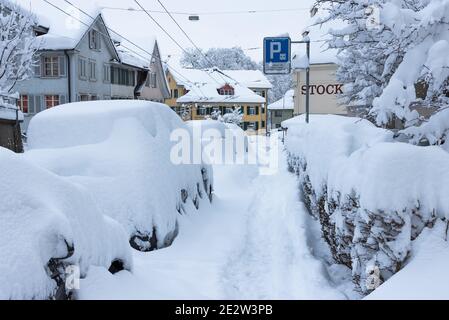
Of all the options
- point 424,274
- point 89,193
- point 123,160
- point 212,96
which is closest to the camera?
point 424,274

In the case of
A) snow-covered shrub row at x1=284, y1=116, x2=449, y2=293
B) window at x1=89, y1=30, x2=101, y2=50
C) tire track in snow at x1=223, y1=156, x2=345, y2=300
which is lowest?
tire track in snow at x1=223, y1=156, x2=345, y2=300

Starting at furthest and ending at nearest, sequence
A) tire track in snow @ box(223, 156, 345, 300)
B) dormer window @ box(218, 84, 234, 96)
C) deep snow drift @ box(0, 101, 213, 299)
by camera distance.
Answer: dormer window @ box(218, 84, 234, 96), tire track in snow @ box(223, 156, 345, 300), deep snow drift @ box(0, 101, 213, 299)

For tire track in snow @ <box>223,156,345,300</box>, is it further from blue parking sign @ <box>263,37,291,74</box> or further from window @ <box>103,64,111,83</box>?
window @ <box>103,64,111,83</box>

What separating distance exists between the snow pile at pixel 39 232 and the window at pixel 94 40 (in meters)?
30.6

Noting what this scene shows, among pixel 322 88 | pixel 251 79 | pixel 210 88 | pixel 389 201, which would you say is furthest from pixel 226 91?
pixel 389 201

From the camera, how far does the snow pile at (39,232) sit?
3.26 m

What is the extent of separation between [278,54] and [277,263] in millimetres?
10123

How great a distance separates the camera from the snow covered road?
5.05 metres

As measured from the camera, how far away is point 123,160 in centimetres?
758

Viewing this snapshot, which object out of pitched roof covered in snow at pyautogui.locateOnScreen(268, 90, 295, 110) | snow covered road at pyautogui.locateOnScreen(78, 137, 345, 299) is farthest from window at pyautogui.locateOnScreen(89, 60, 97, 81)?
pitched roof covered in snow at pyautogui.locateOnScreen(268, 90, 295, 110)

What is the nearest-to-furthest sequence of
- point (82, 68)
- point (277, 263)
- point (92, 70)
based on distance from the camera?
point (277, 263) < point (82, 68) < point (92, 70)

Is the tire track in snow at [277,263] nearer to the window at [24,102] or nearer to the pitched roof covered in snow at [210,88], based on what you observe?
the window at [24,102]

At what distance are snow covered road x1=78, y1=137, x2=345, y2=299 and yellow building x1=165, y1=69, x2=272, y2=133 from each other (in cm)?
5264

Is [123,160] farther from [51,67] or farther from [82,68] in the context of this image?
[82,68]
